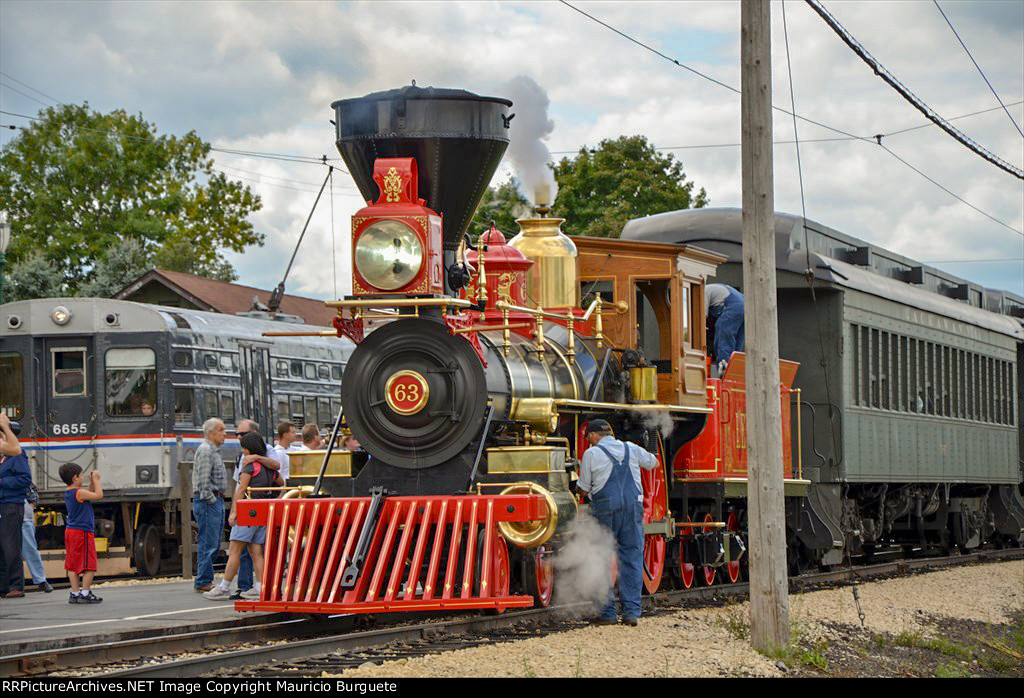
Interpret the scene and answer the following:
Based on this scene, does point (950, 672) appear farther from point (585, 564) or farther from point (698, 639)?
point (585, 564)

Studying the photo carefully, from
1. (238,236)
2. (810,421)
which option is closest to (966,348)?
(810,421)

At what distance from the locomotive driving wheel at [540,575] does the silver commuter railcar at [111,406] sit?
7734mm

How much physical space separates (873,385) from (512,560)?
8311 mm

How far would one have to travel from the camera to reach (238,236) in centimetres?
4934

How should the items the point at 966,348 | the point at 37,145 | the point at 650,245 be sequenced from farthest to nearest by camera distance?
the point at 37,145 < the point at 966,348 < the point at 650,245

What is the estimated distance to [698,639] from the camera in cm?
1102

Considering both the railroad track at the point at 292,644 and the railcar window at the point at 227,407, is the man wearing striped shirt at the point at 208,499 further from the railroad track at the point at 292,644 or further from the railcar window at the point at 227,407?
the railcar window at the point at 227,407

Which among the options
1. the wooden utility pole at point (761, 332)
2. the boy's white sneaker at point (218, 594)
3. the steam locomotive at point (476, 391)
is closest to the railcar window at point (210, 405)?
the boy's white sneaker at point (218, 594)

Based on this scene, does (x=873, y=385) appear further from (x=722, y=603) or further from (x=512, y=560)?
(x=512, y=560)

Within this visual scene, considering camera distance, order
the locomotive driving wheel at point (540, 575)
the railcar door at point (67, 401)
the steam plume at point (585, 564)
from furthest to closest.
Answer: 1. the railcar door at point (67, 401)
2. the steam plume at point (585, 564)
3. the locomotive driving wheel at point (540, 575)

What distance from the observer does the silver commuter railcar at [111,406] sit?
1891cm

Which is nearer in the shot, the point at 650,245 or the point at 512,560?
the point at 512,560

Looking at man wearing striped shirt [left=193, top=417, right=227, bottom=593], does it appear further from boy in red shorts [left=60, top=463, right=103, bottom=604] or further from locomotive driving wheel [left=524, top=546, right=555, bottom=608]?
locomotive driving wheel [left=524, top=546, right=555, bottom=608]

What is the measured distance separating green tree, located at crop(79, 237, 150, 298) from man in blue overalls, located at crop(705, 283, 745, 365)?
84.8 feet
